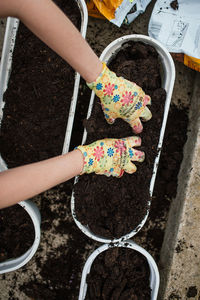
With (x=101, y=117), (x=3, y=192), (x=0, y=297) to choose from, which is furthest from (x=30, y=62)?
(x=0, y=297)

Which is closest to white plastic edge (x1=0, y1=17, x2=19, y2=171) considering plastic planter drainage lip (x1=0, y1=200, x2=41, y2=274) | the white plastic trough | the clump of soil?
the white plastic trough

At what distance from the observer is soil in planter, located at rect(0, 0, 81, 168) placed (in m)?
1.17

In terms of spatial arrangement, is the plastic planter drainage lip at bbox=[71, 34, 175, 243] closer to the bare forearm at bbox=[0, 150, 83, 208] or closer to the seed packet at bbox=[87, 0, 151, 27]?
the seed packet at bbox=[87, 0, 151, 27]

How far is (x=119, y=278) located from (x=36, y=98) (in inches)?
32.7

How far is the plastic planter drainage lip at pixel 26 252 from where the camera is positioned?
115 centimetres

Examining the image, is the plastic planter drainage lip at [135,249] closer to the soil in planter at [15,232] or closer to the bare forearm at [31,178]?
the soil in planter at [15,232]

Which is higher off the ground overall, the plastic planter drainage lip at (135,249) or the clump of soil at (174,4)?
the clump of soil at (174,4)

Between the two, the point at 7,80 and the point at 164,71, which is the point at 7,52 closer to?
the point at 7,80

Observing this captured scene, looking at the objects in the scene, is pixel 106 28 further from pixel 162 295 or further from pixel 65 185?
pixel 162 295

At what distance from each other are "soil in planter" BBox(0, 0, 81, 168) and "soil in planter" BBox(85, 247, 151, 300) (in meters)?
0.52

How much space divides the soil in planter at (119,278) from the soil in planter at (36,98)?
0.52 m

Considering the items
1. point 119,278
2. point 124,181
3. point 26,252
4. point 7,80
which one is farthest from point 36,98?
point 119,278

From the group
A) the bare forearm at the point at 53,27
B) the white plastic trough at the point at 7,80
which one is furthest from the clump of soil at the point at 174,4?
the bare forearm at the point at 53,27

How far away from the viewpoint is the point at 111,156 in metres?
1.06
